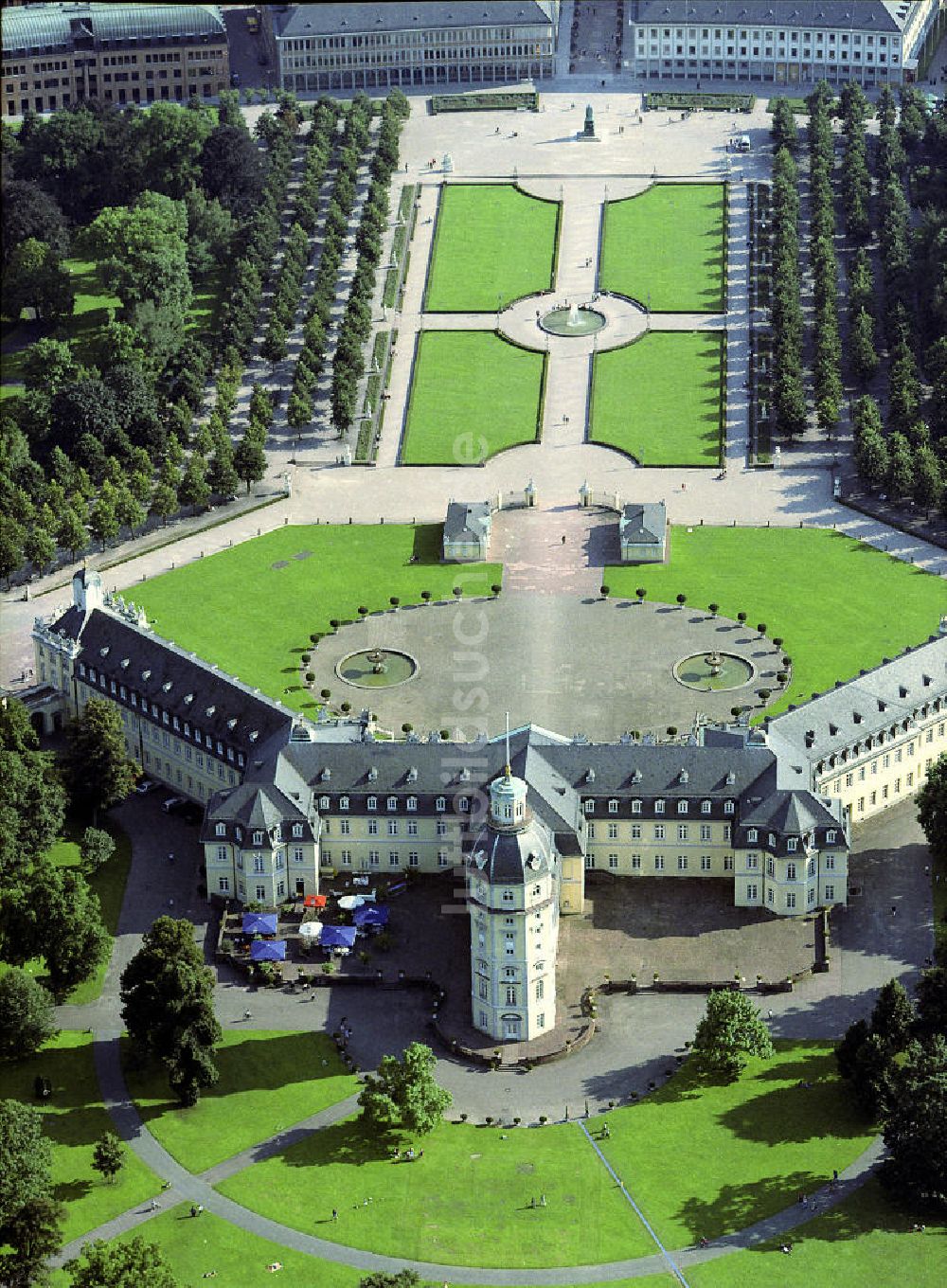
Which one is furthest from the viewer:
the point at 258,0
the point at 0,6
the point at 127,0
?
the point at 258,0

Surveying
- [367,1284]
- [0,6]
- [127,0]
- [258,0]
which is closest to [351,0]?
[258,0]

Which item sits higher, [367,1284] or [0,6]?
[0,6]

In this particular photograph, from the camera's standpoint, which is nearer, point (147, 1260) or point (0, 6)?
point (0, 6)

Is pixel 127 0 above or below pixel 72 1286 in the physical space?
above

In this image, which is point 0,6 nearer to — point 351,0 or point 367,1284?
point 351,0

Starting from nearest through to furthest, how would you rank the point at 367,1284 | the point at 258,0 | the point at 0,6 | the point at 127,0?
the point at 0,6 < the point at 127,0 < the point at 258,0 < the point at 367,1284

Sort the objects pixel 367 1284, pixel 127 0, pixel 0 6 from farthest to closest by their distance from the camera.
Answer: pixel 367 1284, pixel 127 0, pixel 0 6

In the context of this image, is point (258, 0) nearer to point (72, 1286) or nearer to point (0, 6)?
point (0, 6)

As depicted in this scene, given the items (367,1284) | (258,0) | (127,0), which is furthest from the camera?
(367,1284)

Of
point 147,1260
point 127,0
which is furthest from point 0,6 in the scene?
point 147,1260
